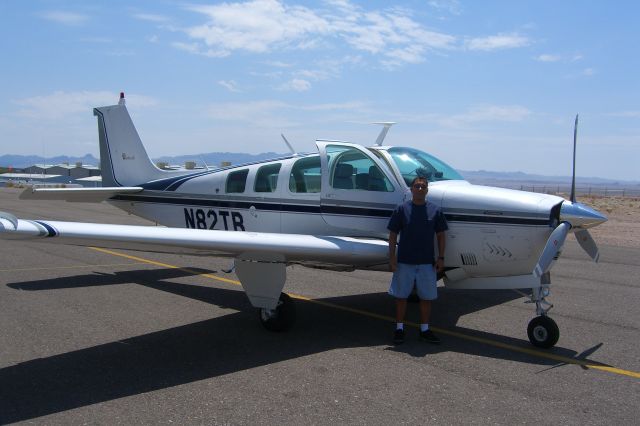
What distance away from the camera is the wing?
483 cm

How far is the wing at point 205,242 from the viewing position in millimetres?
4834

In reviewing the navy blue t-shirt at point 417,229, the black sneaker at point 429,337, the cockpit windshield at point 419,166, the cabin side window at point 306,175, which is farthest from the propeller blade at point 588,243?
the cabin side window at point 306,175

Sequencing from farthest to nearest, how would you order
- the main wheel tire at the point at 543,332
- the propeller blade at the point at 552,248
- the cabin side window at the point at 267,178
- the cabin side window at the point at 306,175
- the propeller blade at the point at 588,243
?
the cabin side window at the point at 267,178, the cabin side window at the point at 306,175, the propeller blade at the point at 588,243, the main wheel tire at the point at 543,332, the propeller blade at the point at 552,248

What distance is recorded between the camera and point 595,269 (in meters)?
11.5

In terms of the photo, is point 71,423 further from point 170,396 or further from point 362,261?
point 362,261

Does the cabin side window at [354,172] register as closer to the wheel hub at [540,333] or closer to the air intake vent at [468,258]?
the air intake vent at [468,258]

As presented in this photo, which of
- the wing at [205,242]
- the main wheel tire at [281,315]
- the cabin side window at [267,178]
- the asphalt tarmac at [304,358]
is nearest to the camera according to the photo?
the asphalt tarmac at [304,358]

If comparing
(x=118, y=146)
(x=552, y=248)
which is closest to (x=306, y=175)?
(x=552, y=248)

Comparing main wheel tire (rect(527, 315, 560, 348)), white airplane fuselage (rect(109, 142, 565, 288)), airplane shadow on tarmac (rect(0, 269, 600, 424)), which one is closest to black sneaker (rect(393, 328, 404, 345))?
airplane shadow on tarmac (rect(0, 269, 600, 424))

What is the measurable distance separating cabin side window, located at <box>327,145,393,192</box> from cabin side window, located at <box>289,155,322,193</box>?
0.90 feet

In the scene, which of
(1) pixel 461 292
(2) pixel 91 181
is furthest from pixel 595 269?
(2) pixel 91 181

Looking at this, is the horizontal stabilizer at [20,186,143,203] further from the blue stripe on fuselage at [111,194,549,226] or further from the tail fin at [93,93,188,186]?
the tail fin at [93,93,188,186]

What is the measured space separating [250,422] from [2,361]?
9.36 ft

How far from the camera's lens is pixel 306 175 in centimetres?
752
